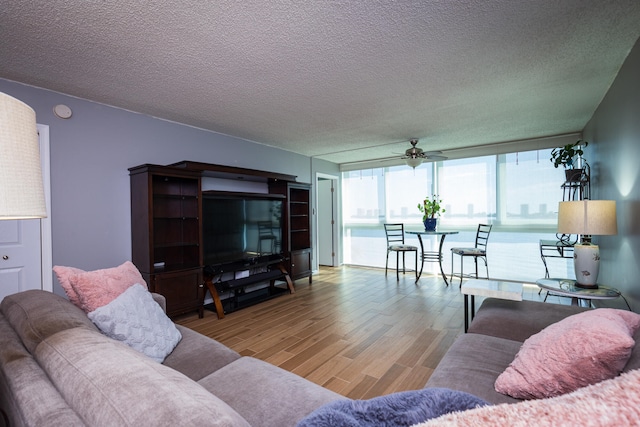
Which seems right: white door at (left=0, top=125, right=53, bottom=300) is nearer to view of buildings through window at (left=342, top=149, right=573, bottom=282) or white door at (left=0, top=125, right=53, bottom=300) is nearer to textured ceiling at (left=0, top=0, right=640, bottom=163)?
textured ceiling at (left=0, top=0, right=640, bottom=163)

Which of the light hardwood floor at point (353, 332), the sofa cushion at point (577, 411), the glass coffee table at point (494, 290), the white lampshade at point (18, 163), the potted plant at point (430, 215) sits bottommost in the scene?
the light hardwood floor at point (353, 332)

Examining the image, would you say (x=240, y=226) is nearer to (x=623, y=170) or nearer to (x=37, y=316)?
(x=37, y=316)

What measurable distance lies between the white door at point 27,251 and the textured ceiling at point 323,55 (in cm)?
112

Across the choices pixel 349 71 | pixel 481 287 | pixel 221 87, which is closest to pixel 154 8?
pixel 221 87

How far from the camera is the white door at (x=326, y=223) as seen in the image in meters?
6.88

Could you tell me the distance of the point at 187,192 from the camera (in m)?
3.71

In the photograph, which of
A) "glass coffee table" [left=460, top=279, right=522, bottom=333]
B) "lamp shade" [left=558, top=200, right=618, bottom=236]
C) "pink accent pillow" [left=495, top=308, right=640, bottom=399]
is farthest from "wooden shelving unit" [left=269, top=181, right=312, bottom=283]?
"pink accent pillow" [left=495, top=308, right=640, bottom=399]

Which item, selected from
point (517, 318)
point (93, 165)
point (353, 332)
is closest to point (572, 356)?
point (517, 318)

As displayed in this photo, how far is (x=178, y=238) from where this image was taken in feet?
12.1

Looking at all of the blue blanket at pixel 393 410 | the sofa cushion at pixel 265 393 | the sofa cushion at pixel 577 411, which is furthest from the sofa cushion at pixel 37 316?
the sofa cushion at pixel 577 411

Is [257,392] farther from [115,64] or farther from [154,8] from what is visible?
[115,64]

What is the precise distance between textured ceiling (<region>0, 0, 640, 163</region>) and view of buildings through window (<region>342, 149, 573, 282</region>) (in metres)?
1.51

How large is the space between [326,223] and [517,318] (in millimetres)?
5182

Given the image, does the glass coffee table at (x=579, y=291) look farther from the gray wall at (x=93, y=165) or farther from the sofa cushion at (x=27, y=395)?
the gray wall at (x=93, y=165)
